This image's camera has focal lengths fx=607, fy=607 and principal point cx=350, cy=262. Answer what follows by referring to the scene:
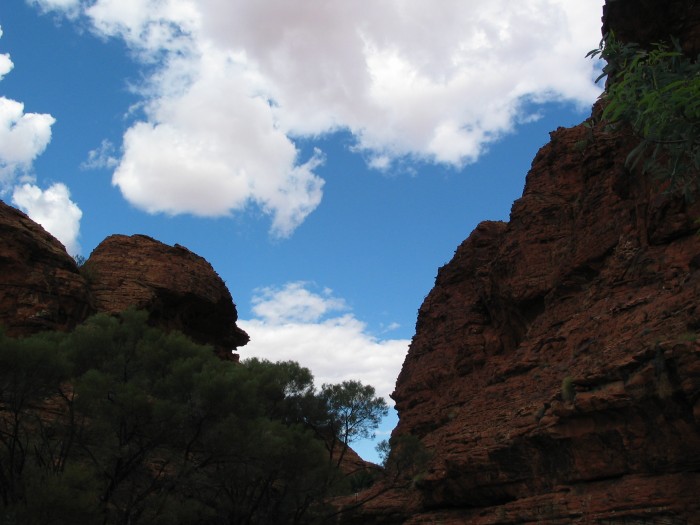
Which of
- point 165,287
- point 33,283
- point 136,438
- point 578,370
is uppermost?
point 165,287

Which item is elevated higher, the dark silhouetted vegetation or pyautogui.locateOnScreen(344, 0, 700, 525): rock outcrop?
pyautogui.locateOnScreen(344, 0, 700, 525): rock outcrop

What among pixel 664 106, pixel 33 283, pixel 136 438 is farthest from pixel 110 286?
pixel 664 106

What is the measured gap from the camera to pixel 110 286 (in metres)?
32.4

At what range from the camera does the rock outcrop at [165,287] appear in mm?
32438

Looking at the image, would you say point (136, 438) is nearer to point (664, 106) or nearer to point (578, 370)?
point (578, 370)

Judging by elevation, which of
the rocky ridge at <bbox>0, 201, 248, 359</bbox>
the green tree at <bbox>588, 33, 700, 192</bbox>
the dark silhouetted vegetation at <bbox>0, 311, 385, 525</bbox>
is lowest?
the dark silhouetted vegetation at <bbox>0, 311, 385, 525</bbox>

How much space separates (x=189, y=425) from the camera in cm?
1966

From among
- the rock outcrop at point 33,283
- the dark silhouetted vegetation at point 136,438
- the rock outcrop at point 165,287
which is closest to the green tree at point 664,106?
the dark silhouetted vegetation at point 136,438

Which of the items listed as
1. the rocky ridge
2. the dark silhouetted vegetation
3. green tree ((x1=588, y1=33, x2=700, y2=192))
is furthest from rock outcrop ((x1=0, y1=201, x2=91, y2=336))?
green tree ((x1=588, y1=33, x2=700, y2=192))

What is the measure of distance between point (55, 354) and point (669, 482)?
17.3 meters

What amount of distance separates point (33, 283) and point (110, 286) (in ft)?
17.0

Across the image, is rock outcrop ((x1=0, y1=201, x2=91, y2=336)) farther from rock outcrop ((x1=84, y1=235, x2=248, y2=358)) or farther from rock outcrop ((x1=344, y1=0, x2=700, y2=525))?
rock outcrop ((x1=344, y1=0, x2=700, y2=525))

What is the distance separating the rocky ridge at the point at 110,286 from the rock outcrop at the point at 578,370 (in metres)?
14.1

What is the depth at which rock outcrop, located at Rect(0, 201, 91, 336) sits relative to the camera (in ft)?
86.9
